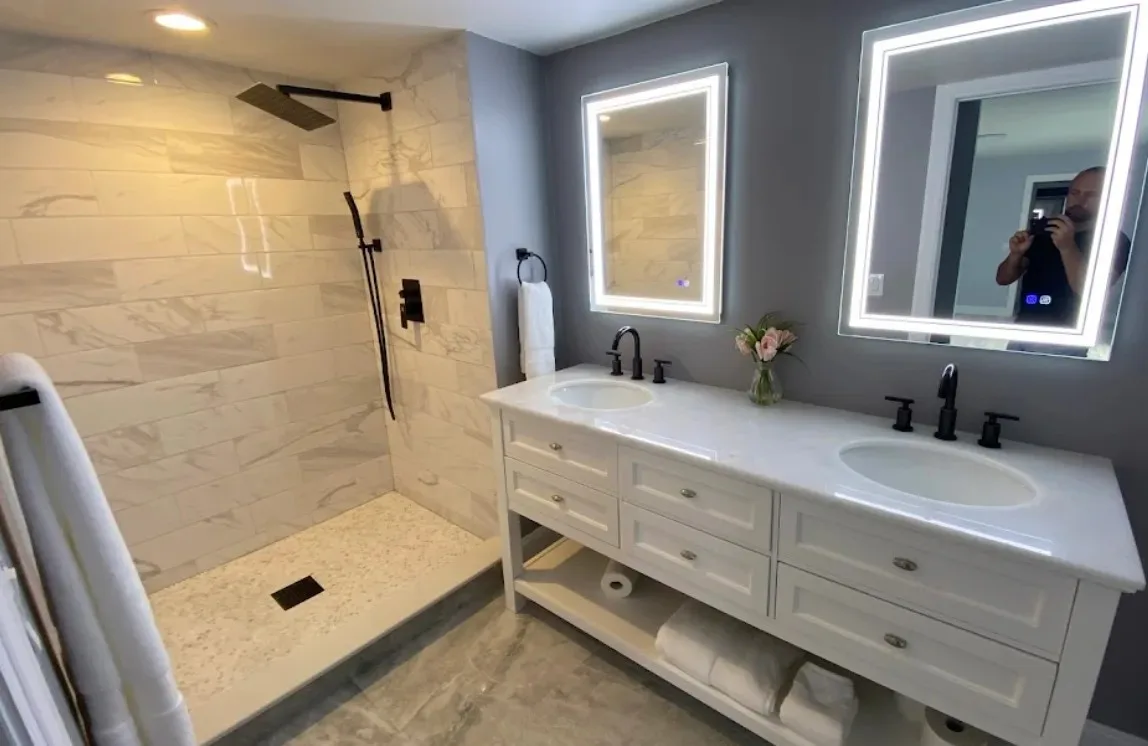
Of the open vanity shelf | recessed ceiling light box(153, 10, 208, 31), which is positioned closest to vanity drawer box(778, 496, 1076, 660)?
the open vanity shelf

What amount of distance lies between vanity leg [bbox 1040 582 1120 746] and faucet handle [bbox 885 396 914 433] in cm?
59

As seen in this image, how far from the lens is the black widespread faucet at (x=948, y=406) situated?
53.2 inches

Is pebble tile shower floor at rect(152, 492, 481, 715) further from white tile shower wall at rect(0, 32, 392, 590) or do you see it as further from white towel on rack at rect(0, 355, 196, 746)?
white towel on rack at rect(0, 355, 196, 746)

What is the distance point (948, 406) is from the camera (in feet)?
4.55

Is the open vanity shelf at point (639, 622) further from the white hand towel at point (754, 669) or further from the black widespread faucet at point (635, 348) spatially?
the black widespread faucet at point (635, 348)

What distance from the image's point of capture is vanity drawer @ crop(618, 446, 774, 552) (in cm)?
130

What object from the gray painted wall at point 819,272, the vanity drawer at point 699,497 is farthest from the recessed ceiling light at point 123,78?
the vanity drawer at point 699,497

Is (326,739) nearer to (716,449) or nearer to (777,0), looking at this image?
(716,449)

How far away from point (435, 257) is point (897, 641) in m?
1.98

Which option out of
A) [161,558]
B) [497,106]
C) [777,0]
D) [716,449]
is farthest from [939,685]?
[161,558]

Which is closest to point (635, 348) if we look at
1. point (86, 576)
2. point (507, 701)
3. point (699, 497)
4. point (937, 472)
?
point (699, 497)

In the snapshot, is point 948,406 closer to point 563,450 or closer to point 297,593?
point 563,450

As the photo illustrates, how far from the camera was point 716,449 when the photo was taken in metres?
1.40

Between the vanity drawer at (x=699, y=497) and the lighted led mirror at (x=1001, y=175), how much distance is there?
0.67 m
